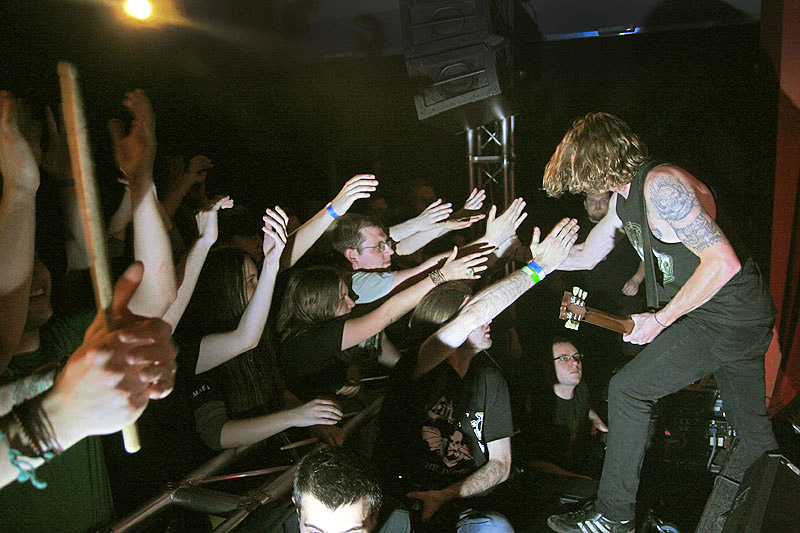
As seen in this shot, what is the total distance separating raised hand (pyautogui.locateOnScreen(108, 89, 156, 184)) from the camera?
1309mm

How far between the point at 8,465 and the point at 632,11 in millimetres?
5563

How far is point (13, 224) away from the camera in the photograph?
1123 millimetres

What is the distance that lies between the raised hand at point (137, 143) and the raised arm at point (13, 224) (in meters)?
0.20

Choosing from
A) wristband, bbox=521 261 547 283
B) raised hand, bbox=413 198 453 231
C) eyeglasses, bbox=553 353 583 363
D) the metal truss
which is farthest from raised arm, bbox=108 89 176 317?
the metal truss

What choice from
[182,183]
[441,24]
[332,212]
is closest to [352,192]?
[332,212]

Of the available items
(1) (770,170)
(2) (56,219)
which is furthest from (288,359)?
(1) (770,170)

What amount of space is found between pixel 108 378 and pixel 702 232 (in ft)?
6.31

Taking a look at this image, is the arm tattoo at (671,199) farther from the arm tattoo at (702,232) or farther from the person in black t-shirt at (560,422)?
the person in black t-shirt at (560,422)

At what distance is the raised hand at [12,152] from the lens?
1.14 metres

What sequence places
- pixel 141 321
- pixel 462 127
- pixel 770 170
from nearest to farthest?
1. pixel 141 321
2. pixel 770 170
3. pixel 462 127

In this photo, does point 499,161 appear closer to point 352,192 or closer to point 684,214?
point 352,192

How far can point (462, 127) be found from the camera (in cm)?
462

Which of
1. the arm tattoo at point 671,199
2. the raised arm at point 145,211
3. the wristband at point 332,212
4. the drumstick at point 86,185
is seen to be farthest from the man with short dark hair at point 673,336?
the drumstick at point 86,185

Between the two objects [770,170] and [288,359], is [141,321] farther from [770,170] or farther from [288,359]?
[770,170]
